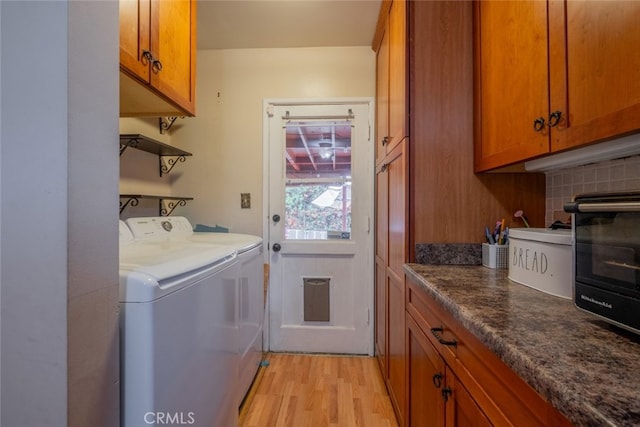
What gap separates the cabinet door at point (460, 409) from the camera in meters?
0.68

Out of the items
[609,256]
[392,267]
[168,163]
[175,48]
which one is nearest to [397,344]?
[392,267]

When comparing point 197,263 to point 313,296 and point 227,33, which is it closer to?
point 313,296

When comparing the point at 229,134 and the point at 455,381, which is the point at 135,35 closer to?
the point at 229,134

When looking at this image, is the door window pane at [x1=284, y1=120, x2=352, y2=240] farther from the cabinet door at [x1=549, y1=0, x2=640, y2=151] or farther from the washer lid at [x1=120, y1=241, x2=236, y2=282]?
the cabinet door at [x1=549, y1=0, x2=640, y2=151]

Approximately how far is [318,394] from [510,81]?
6.30ft

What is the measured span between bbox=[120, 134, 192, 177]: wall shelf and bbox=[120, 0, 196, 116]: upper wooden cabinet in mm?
140

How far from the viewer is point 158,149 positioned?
76.9 inches

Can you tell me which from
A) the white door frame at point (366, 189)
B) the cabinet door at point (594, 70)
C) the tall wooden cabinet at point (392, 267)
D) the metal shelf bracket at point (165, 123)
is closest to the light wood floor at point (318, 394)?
the tall wooden cabinet at point (392, 267)

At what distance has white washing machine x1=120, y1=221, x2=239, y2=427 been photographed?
763mm

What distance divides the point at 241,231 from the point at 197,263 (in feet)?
4.34

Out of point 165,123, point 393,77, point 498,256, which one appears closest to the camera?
point 498,256

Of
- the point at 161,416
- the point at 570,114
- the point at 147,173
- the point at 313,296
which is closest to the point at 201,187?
the point at 147,173

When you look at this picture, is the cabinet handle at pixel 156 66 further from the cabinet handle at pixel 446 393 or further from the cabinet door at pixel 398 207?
the cabinet handle at pixel 446 393

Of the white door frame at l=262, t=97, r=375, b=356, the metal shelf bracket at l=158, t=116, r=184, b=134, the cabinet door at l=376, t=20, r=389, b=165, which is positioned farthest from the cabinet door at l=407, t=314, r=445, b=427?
the metal shelf bracket at l=158, t=116, r=184, b=134
